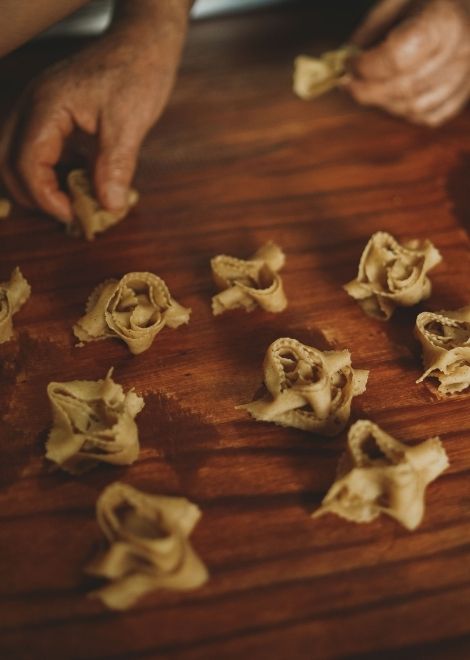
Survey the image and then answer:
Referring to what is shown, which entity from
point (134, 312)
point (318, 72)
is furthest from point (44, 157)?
point (318, 72)

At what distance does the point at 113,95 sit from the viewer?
1947 mm

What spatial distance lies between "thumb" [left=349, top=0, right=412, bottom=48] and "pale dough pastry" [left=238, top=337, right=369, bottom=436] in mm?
1250

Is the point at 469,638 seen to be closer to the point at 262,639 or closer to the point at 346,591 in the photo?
the point at 346,591

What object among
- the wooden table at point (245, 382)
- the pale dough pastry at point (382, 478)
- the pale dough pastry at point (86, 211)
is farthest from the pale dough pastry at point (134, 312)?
the pale dough pastry at point (382, 478)

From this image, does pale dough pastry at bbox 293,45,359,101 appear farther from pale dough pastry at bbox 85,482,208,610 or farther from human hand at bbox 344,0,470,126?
pale dough pastry at bbox 85,482,208,610

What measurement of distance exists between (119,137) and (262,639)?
1319mm

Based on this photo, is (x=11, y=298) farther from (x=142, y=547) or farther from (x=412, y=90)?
(x=412, y=90)

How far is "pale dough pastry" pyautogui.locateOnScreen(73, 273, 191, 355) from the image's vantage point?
66.3 inches

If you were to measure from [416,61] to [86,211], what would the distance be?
1.12m

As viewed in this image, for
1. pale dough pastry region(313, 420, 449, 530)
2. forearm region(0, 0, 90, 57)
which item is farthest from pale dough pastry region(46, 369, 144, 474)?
forearm region(0, 0, 90, 57)

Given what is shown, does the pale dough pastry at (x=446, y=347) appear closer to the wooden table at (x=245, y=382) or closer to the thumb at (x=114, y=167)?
the wooden table at (x=245, y=382)

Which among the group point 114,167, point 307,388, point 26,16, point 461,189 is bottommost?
point 461,189

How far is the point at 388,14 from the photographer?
228 cm

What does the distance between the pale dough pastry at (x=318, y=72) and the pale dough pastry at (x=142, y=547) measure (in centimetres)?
152
